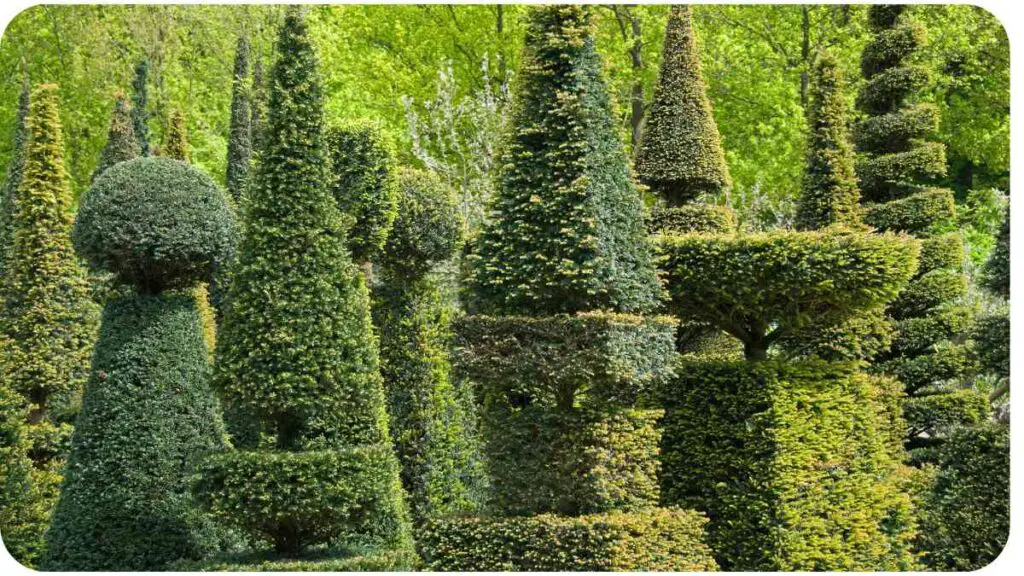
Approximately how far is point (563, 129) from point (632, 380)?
2.56 metres

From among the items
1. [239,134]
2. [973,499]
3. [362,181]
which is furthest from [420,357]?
[239,134]

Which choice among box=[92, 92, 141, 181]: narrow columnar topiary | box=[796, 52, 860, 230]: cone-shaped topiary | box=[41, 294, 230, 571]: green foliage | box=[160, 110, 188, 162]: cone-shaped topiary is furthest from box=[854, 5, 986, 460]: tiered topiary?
box=[92, 92, 141, 181]: narrow columnar topiary

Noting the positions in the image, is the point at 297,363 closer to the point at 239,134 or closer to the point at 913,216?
the point at 913,216

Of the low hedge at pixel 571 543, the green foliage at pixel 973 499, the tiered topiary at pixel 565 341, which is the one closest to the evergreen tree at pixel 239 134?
the tiered topiary at pixel 565 341

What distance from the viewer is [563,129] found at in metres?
11.4

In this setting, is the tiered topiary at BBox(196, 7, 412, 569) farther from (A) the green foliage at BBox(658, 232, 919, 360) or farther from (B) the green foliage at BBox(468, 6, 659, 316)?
(A) the green foliage at BBox(658, 232, 919, 360)

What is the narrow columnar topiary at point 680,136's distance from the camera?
14.8 meters

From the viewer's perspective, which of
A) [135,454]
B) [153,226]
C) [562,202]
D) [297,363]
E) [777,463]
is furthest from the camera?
[777,463]

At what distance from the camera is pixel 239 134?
23703 mm

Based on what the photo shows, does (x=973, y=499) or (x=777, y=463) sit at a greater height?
(x=777, y=463)

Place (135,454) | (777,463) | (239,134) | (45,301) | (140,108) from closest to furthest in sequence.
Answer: (135,454) < (777,463) < (45,301) < (239,134) < (140,108)

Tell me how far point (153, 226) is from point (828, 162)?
8827 mm

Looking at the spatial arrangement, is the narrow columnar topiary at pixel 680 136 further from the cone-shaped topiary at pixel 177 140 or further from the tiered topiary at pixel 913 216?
the cone-shaped topiary at pixel 177 140

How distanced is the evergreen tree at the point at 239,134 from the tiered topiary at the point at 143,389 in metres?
9.81
